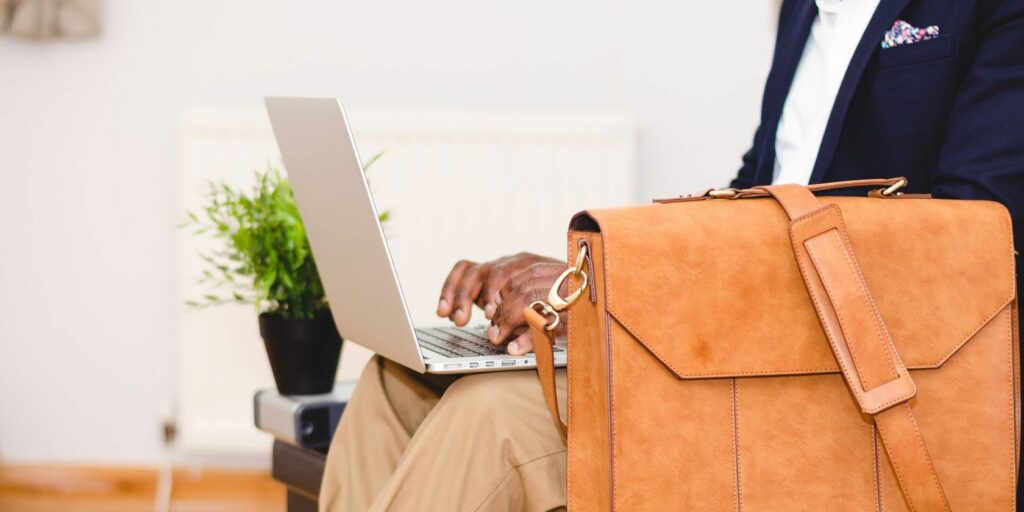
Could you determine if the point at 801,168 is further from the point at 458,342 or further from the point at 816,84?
the point at 458,342

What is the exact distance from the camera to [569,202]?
6.62ft

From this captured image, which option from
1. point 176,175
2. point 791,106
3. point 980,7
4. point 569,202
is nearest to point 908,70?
point 980,7

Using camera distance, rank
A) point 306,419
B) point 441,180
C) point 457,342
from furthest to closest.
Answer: point 441,180 → point 306,419 → point 457,342

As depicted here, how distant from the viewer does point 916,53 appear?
100 centimetres

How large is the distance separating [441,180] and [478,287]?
40.4 inches

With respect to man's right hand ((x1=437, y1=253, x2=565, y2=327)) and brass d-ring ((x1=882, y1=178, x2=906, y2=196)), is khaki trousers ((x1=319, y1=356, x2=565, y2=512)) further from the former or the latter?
brass d-ring ((x1=882, y1=178, x2=906, y2=196))

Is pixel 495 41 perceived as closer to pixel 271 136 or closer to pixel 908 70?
pixel 271 136

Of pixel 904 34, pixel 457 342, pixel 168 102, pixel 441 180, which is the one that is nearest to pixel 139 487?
pixel 168 102

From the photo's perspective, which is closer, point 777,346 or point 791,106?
point 777,346

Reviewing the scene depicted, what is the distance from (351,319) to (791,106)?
554 millimetres

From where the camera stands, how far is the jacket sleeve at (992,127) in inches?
34.5

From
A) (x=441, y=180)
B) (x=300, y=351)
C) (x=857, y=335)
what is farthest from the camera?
(x=441, y=180)

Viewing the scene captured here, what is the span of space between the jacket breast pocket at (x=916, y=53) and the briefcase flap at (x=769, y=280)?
262 mm

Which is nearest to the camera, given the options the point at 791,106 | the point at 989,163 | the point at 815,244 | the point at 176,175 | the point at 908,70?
the point at 815,244
